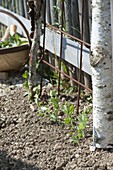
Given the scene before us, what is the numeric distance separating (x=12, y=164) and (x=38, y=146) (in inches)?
11.8

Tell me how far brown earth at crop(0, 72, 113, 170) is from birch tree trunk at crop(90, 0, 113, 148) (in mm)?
146

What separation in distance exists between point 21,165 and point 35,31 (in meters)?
1.48

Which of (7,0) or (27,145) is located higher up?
(7,0)

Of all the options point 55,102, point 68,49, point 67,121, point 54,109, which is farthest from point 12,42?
point 67,121

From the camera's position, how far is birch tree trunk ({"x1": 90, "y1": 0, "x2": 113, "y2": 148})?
11.8 feet

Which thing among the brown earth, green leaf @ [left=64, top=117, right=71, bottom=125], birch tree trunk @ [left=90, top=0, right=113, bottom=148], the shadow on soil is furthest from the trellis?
the shadow on soil

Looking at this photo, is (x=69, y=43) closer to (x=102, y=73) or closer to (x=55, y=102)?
(x=55, y=102)

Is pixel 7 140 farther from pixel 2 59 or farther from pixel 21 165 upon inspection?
pixel 2 59

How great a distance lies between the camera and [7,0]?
6816 millimetres

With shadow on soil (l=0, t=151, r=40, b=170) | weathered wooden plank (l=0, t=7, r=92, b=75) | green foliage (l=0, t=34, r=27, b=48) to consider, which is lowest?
shadow on soil (l=0, t=151, r=40, b=170)

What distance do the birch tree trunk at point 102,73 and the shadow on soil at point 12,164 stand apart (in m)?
0.55

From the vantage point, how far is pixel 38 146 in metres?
4.08

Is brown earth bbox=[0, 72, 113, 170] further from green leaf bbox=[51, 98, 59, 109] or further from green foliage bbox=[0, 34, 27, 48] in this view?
green foliage bbox=[0, 34, 27, 48]

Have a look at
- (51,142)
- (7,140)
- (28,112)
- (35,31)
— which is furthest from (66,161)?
(35,31)
